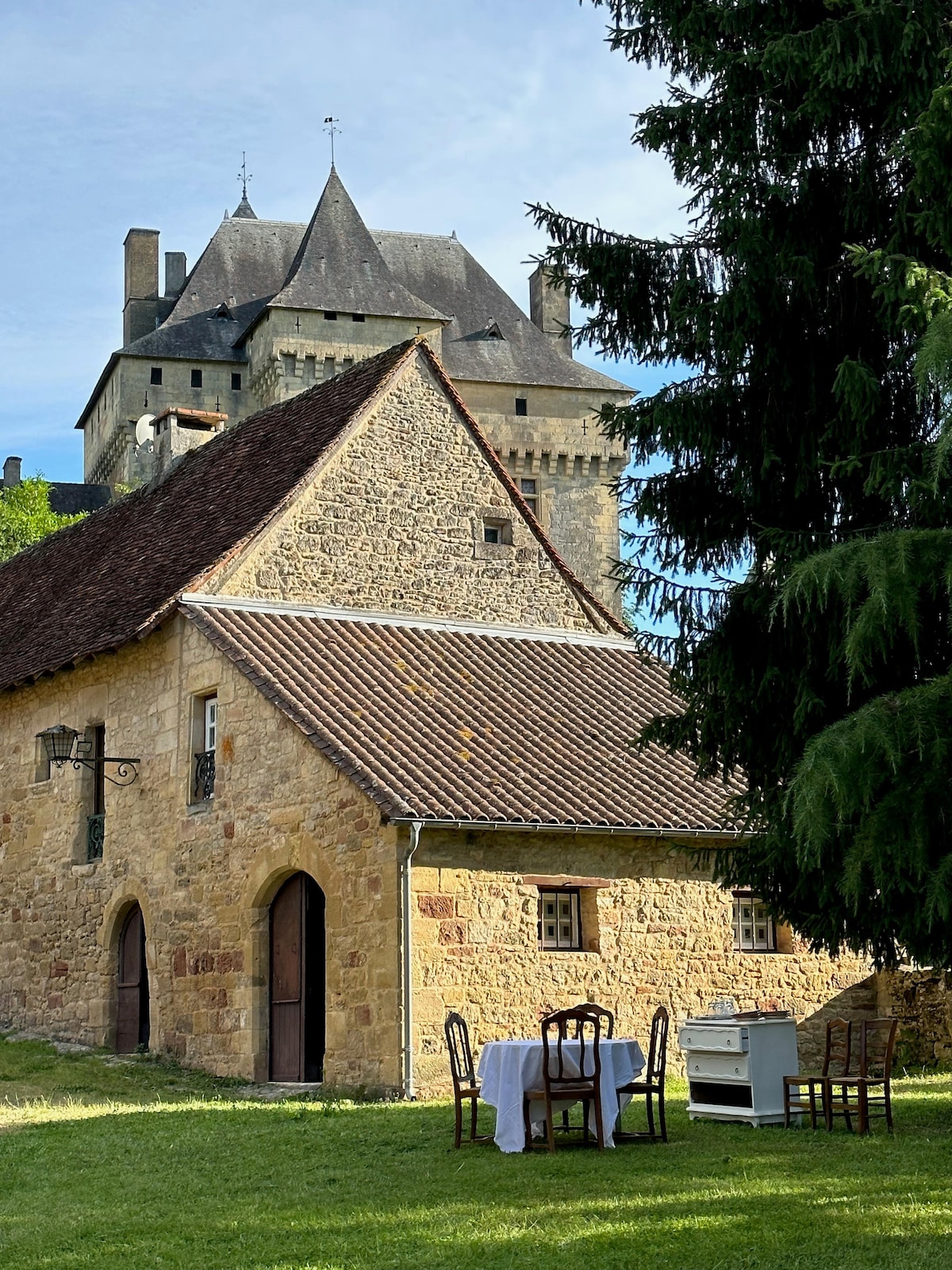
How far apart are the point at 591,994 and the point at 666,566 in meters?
5.56

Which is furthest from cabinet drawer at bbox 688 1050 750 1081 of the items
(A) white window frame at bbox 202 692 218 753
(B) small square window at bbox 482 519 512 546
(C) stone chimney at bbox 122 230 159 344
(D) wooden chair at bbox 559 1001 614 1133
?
(C) stone chimney at bbox 122 230 159 344

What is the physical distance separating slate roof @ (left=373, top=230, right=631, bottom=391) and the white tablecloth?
151 ft

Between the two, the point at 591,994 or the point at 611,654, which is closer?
the point at 591,994

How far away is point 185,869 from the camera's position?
18.2 meters

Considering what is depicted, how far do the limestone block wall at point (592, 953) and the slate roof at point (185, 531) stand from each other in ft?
15.9

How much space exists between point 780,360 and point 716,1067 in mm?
4980

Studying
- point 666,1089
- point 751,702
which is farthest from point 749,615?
point 666,1089

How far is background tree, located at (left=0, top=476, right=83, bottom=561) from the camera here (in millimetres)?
43406

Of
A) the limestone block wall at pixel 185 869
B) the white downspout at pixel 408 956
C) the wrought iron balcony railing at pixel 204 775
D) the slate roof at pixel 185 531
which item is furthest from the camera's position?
the slate roof at pixel 185 531

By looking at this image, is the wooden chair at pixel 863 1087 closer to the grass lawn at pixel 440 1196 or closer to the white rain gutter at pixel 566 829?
the grass lawn at pixel 440 1196

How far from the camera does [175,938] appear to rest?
1817 cm

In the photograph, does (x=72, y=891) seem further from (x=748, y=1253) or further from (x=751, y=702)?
(x=748, y=1253)

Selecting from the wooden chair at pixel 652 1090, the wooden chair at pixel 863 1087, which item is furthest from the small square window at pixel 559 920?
the wooden chair at pixel 652 1090

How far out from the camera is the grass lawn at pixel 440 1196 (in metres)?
8.12
